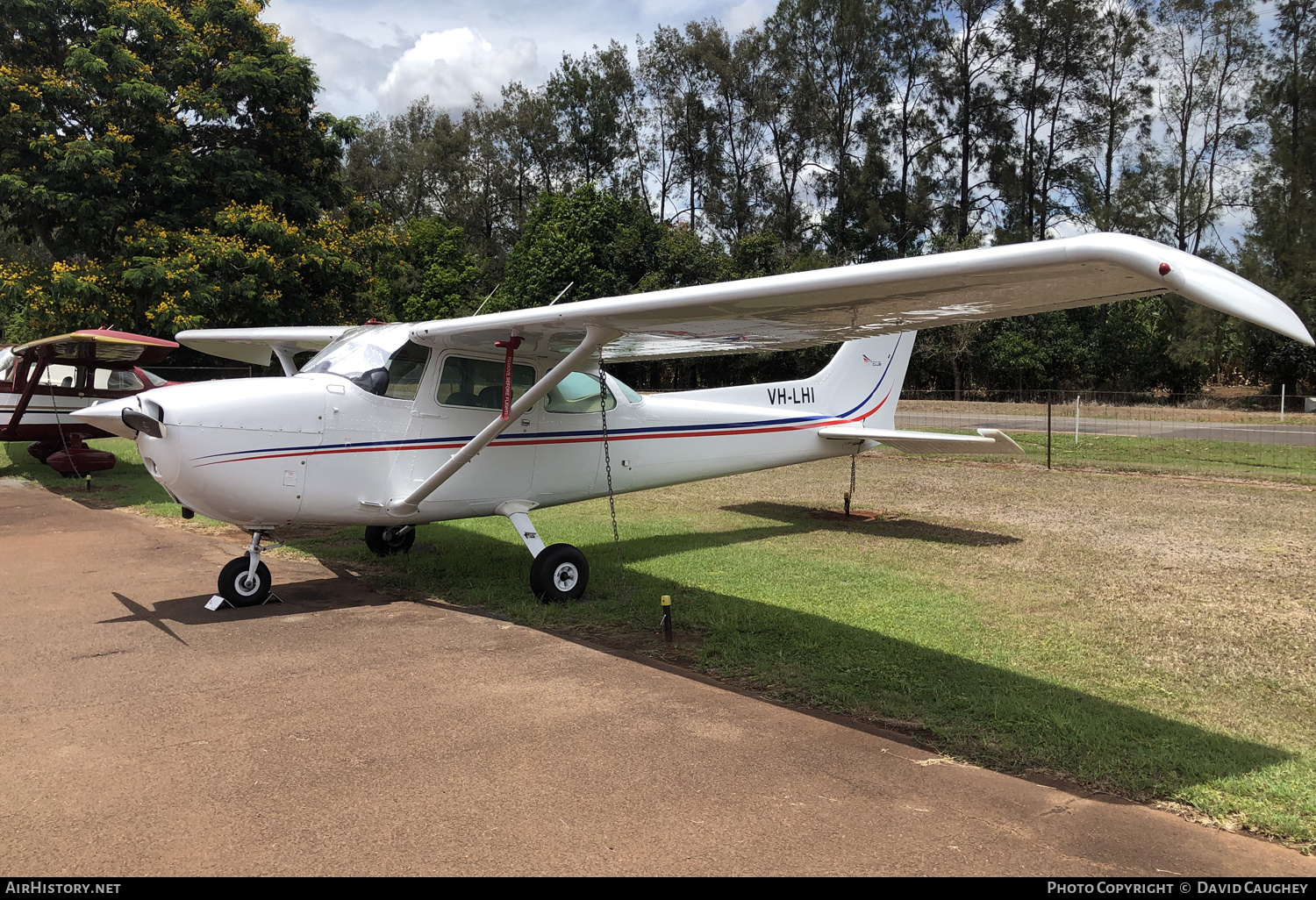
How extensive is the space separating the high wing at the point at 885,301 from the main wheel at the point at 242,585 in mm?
2320

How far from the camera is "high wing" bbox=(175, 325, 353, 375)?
905 centimetres

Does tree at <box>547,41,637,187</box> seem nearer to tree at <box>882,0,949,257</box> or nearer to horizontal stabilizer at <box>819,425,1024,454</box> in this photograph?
tree at <box>882,0,949,257</box>

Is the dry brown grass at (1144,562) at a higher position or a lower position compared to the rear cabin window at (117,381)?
lower

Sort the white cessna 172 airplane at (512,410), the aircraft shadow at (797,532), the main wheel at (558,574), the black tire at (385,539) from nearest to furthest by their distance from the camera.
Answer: the white cessna 172 airplane at (512,410)
the main wheel at (558,574)
the black tire at (385,539)
the aircraft shadow at (797,532)

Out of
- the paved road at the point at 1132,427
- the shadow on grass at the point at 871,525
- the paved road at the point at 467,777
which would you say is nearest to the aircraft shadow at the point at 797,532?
the shadow on grass at the point at 871,525

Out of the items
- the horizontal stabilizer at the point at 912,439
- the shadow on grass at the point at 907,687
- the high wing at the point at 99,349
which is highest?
the high wing at the point at 99,349

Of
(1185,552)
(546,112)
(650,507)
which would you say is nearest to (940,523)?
(1185,552)

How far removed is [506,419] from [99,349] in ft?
36.7

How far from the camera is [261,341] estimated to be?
377 inches

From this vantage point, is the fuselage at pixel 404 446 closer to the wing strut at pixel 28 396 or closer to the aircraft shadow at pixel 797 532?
the aircraft shadow at pixel 797 532

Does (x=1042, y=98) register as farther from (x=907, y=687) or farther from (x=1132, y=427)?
(x=907, y=687)

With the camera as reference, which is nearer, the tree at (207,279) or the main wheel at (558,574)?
the main wheel at (558,574)

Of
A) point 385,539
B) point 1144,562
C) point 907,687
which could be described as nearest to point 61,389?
point 385,539

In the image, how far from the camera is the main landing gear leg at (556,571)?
6.69 m
